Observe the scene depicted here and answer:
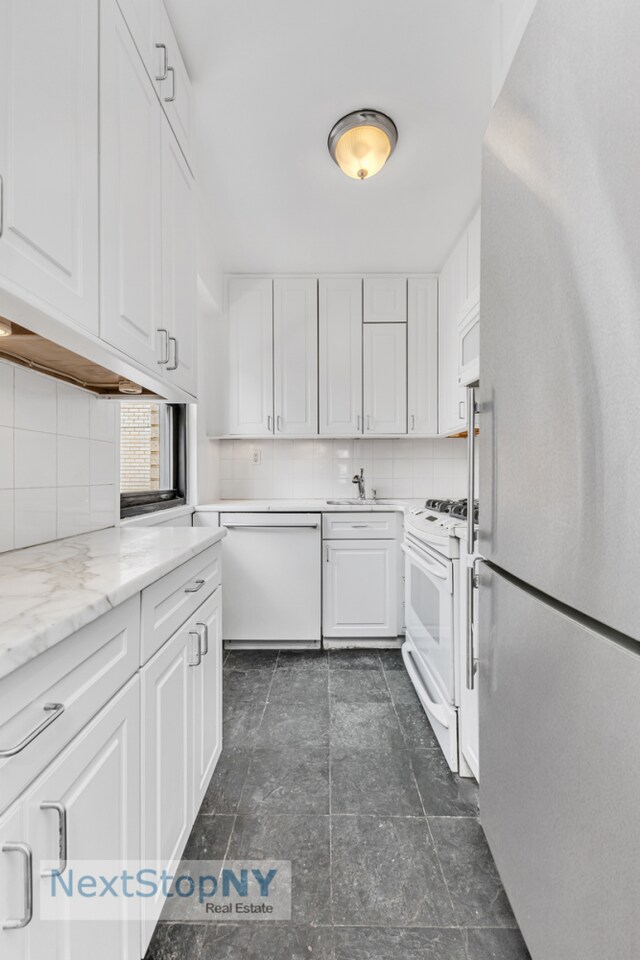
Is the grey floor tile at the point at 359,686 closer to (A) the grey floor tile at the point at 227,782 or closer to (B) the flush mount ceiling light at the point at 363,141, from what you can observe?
(A) the grey floor tile at the point at 227,782

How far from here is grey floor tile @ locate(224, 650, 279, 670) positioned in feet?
8.62

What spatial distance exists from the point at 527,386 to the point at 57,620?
2.79 ft

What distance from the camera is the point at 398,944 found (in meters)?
Answer: 1.06

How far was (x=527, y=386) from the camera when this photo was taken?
841mm

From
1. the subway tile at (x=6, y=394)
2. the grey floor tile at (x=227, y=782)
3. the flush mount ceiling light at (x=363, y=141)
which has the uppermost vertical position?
the flush mount ceiling light at (x=363, y=141)

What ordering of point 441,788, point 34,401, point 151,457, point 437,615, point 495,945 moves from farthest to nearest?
point 151,457, point 437,615, point 441,788, point 34,401, point 495,945

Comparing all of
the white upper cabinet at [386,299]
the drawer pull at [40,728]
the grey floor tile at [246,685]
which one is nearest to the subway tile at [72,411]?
the drawer pull at [40,728]

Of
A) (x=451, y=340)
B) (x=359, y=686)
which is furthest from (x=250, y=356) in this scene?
(x=359, y=686)

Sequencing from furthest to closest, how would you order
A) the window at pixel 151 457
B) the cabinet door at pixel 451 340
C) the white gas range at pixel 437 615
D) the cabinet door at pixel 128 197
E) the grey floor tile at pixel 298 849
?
the cabinet door at pixel 451 340 → the window at pixel 151 457 → the white gas range at pixel 437 615 → the grey floor tile at pixel 298 849 → the cabinet door at pixel 128 197

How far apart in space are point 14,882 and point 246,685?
1.95 m

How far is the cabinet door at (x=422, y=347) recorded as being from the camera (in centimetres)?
321

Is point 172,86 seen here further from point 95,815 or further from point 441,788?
point 441,788

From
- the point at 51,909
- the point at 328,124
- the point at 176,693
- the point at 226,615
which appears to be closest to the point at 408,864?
the point at 176,693
